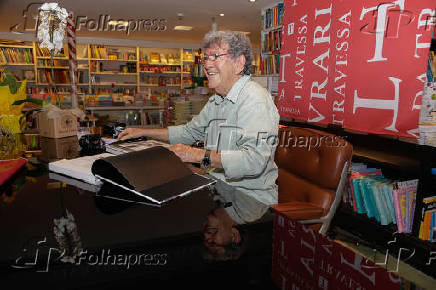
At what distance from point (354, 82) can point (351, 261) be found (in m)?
2.35

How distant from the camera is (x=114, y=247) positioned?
596mm

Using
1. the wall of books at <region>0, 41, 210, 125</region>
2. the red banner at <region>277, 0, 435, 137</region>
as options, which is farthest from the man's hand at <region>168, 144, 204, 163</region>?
the wall of books at <region>0, 41, 210, 125</region>

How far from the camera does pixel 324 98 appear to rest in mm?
2967

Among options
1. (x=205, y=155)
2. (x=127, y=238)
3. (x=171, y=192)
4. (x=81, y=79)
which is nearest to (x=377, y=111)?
(x=205, y=155)

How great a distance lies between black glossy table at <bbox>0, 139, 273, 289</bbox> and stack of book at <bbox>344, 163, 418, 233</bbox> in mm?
1921

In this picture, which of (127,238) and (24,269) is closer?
(24,269)

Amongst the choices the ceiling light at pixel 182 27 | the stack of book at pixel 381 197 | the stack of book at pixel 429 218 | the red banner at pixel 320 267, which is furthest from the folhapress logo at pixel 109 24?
the red banner at pixel 320 267

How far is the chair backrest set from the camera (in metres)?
1.32

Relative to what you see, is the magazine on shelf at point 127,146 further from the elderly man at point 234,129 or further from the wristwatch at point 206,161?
the wristwatch at point 206,161

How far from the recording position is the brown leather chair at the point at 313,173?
1267 millimetres

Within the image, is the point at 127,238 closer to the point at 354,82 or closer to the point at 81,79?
the point at 354,82

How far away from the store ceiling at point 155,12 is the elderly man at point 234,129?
12.0 ft

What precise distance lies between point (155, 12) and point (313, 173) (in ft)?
17.0

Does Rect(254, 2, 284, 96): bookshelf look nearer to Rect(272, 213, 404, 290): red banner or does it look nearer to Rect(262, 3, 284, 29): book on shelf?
Rect(262, 3, 284, 29): book on shelf
